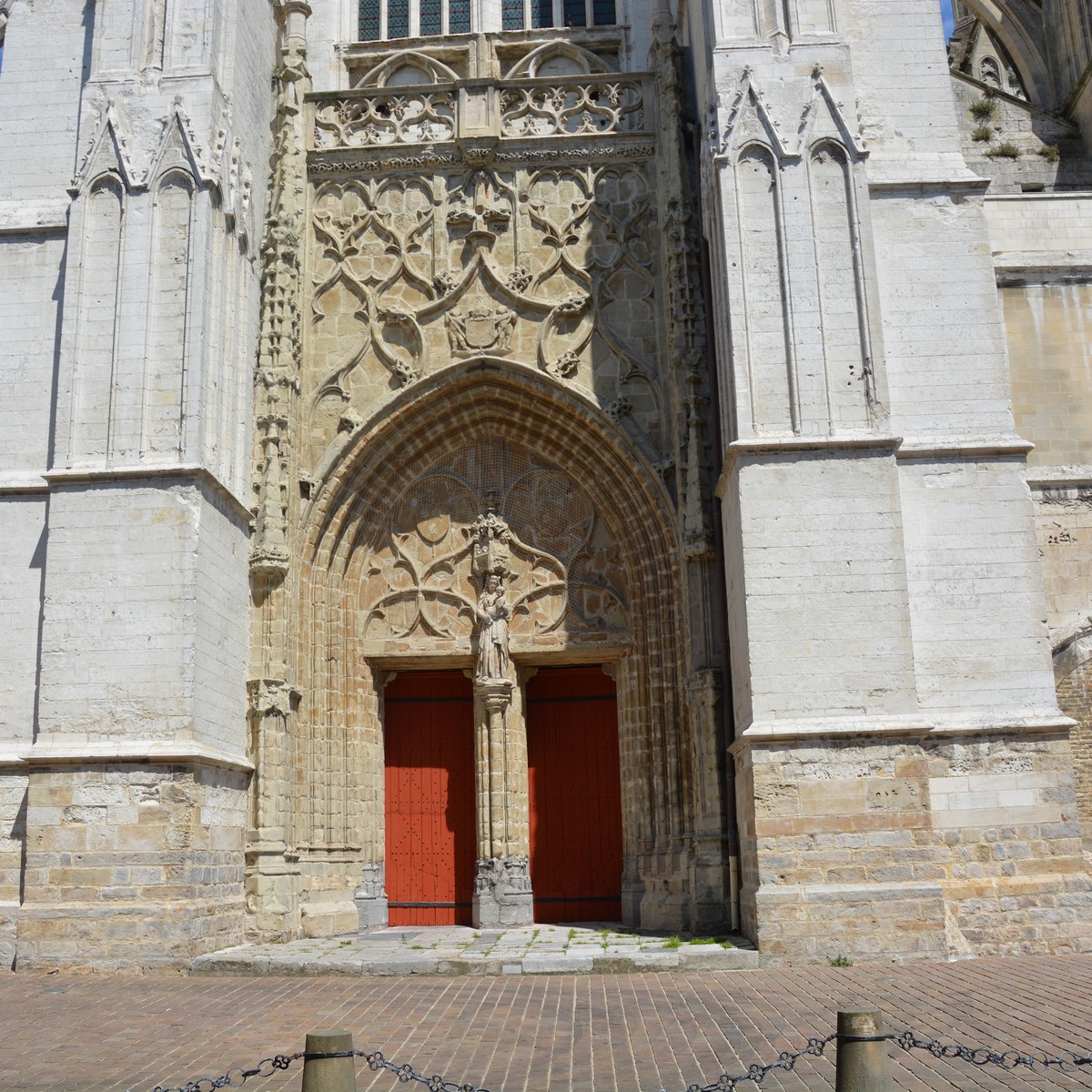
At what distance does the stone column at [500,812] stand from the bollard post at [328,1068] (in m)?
7.43

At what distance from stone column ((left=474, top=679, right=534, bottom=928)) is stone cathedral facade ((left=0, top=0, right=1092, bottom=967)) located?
0.15 feet

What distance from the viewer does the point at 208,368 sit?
10055mm

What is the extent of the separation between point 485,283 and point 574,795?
4939 millimetres

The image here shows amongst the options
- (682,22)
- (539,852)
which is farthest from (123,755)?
(682,22)

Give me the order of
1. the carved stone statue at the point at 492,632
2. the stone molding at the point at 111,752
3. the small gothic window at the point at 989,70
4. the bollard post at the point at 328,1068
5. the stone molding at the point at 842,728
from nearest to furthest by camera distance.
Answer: the bollard post at the point at 328,1068 → the stone molding at the point at 842,728 → the stone molding at the point at 111,752 → the carved stone statue at the point at 492,632 → the small gothic window at the point at 989,70

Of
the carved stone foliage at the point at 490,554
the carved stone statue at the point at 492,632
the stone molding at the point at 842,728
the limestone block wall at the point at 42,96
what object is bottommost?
the stone molding at the point at 842,728

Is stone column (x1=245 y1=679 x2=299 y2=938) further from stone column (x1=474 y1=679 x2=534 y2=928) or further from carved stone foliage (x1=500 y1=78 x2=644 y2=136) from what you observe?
carved stone foliage (x1=500 y1=78 x2=644 y2=136)

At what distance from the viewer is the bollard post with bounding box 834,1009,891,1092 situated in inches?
149

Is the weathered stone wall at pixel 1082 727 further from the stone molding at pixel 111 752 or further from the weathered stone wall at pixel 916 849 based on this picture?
the stone molding at pixel 111 752

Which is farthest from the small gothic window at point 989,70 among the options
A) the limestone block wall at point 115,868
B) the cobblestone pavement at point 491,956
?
the limestone block wall at point 115,868

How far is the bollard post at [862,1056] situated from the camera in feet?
12.4

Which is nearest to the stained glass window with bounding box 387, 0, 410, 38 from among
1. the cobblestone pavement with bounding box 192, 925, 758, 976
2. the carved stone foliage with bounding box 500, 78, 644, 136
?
the carved stone foliage with bounding box 500, 78, 644, 136

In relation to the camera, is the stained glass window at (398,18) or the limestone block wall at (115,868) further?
the stained glass window at (398,18)

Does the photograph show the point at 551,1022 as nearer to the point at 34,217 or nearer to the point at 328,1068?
the point at 328,1068
